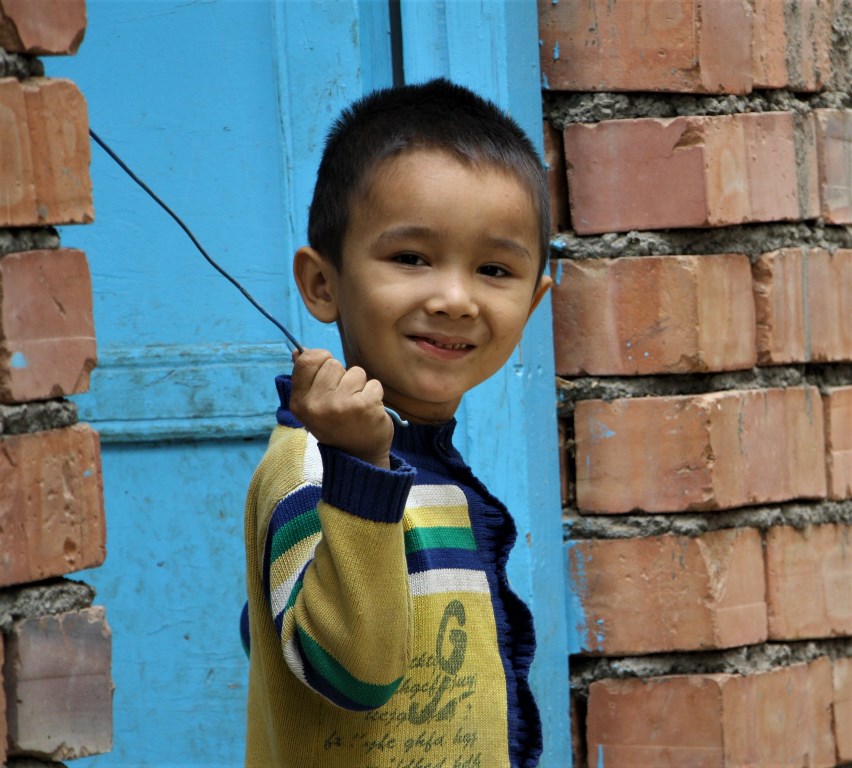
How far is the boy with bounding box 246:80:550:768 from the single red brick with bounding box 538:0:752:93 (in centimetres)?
57

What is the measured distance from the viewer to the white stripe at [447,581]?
4.58 ft

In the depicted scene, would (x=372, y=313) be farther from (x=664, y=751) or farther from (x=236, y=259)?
(x=664, y=751)

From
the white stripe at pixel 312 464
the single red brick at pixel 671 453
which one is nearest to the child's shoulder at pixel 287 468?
the white stripe at pixel 312 464

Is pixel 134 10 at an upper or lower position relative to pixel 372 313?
upper

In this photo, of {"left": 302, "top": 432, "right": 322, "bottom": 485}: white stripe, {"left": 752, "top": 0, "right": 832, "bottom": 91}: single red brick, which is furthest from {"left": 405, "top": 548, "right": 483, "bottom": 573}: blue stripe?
{"left": 752, "top": 0, "right": 832, "bottom": 91}: single red brick

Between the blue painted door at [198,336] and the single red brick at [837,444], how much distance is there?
0.53 m

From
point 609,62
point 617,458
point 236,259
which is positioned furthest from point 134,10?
point 617,458

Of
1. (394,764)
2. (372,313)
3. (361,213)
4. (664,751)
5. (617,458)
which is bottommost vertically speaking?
(664,751)

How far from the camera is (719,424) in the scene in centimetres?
213

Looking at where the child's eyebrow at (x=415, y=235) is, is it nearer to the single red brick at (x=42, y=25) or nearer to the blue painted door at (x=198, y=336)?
the single red brick at (x=42, y=25)

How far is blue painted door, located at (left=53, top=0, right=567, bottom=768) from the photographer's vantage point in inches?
81.5

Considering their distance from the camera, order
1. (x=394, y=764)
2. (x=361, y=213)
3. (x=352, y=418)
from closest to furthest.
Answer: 1. (x=352, y=418)
2. (x=394, y=764)
3. (x=361, y=213)

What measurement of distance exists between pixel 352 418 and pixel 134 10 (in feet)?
3.77

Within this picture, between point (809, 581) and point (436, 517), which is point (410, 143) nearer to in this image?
point (436, 517)
